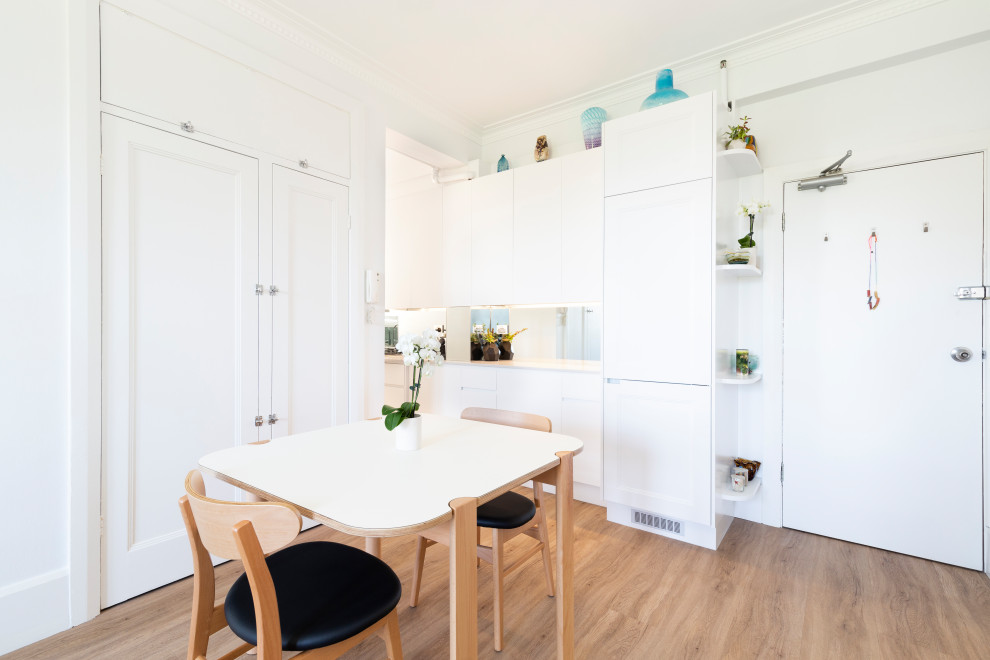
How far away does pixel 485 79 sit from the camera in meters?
3.22

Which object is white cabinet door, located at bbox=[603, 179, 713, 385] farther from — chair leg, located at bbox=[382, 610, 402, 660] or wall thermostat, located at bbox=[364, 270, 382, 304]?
chair leg, located at bbox=[382, 610, 402, 660]

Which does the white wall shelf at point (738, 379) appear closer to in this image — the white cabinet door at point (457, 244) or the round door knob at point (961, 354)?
the round door knob at point (961, 354)

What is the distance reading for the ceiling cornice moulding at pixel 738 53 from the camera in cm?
245

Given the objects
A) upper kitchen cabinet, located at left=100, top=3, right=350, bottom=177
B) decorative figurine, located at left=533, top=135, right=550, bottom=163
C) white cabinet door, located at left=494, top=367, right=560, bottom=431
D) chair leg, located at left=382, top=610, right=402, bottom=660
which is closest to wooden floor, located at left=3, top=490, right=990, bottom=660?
chair leg, located at left=382, top=610, right=402, bottom=660

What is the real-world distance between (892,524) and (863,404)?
25.6 inches

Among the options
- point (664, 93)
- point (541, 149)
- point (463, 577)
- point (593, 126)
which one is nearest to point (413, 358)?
point (463, 577)

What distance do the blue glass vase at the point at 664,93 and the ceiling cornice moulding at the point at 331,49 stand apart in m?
1.63

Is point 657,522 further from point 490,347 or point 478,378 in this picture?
point 490,347

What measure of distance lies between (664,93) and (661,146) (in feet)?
1.22

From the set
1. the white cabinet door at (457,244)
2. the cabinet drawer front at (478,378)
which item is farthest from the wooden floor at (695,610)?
the white cabinet door at (457,244)

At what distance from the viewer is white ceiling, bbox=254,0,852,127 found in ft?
8.13

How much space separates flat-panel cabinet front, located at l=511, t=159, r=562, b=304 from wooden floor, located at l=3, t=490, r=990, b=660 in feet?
5.60

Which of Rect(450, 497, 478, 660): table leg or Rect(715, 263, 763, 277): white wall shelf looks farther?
Rect(715, 263, 763, 277): white wall shelf

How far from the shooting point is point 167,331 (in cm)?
217
